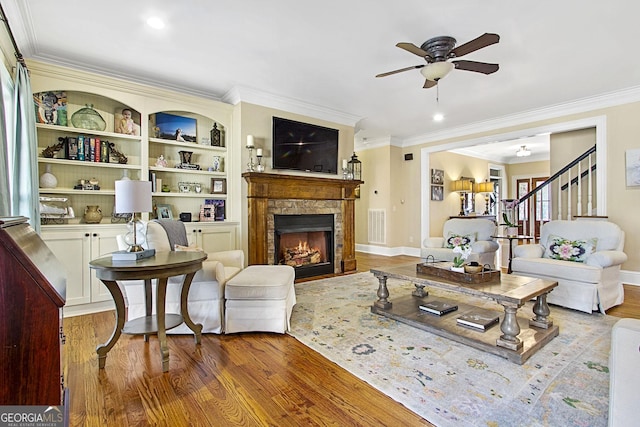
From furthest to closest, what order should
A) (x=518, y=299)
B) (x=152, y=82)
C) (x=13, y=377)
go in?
(x=152, y=82), (x=518, y=299), (x=13, y=377)

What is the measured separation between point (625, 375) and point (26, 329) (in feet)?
7.01

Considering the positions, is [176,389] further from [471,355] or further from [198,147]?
[198,147]

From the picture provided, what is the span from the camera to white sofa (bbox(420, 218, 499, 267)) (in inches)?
171

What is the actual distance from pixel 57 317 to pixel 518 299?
2.51m

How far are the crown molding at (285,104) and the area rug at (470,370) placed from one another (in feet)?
9.45

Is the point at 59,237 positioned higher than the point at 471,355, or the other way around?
the point at 59,237

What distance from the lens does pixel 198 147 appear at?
164 inches

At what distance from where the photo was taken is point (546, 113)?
16.5 feet

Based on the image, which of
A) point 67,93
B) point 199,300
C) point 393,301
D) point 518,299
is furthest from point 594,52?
point 67,93

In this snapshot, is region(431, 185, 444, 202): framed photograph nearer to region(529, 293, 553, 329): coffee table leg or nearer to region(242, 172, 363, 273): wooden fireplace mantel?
region(242, 172, 363, 273): wooden fireplace mantel

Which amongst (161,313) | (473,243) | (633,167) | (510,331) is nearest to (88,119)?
(161,313)

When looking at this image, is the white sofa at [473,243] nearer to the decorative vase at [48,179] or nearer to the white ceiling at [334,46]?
the white ceiling at [334,46]

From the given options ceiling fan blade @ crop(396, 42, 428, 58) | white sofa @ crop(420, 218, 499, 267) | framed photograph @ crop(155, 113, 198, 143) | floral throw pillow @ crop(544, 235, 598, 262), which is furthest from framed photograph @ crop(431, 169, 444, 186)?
framed photograph @ crop(155, 113, 198, 143)

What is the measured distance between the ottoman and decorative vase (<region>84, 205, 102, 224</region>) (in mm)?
1930
